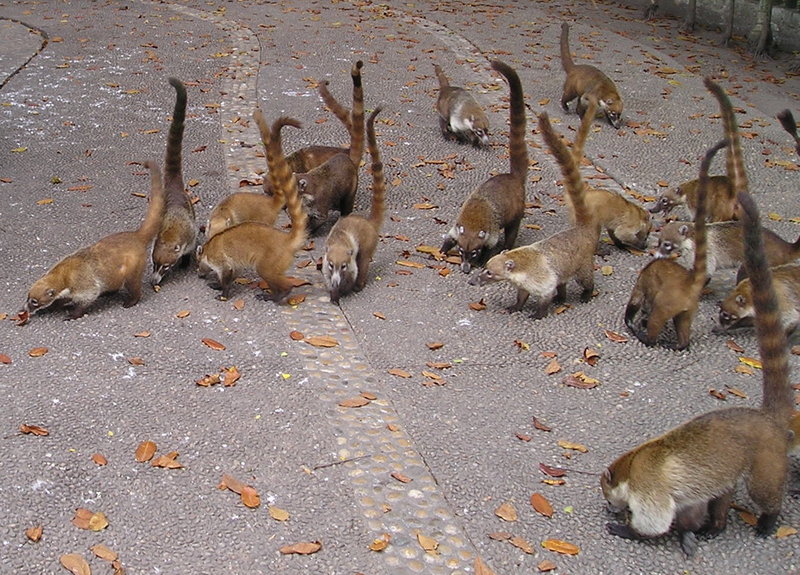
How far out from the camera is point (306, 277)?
5.61 m

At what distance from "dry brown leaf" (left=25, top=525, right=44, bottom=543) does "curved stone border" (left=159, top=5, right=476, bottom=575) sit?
123 cm

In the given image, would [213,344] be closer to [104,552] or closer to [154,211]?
[154,211]

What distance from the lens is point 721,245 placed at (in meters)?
5.43

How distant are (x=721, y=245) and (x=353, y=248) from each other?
2327mm

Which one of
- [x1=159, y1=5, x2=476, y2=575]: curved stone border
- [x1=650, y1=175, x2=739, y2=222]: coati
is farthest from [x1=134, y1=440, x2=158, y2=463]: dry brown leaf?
[x1=650, y1=175, x2=739, y2=222]: coati

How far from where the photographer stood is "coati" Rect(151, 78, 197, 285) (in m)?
5.37

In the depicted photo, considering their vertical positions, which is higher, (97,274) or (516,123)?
(516,123)

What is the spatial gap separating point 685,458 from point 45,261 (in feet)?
13.6

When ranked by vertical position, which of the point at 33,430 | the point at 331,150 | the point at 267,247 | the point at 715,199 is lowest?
the point at 33,430

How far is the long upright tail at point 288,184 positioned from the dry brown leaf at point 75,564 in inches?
94.6

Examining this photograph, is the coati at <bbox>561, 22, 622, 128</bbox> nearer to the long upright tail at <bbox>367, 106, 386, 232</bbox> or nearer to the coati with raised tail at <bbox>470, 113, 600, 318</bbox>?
the coati with raised tail at <bbox>470, 113, 600, 318</bbox>

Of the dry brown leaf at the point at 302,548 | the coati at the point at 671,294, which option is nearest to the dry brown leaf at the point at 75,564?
the dry brown leaf at the point at 302,548

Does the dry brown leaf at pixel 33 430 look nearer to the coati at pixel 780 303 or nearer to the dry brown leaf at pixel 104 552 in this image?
the dry brown leaf at pixel 104 552

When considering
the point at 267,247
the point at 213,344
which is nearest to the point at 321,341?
the point at 213,344
